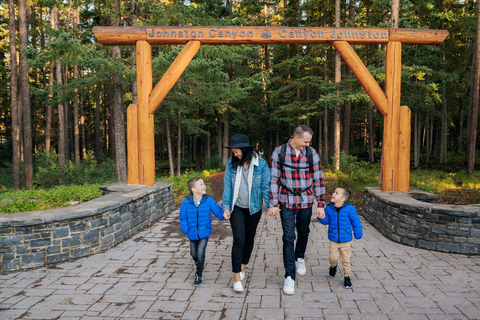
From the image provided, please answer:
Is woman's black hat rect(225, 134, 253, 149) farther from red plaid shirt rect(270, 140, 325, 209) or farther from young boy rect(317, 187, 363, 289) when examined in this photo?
young boy rect(317, 187, 363, 289)

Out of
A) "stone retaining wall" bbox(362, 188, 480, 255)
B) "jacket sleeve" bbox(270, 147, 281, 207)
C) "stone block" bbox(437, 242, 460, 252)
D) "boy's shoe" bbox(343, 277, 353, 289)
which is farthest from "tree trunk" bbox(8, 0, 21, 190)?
"stone block" bbox(437, 242, 460, 252)

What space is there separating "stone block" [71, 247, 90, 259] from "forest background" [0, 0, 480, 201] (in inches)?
260

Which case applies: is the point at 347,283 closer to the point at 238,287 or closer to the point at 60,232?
the point at 238,287

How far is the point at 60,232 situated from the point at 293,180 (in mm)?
3503

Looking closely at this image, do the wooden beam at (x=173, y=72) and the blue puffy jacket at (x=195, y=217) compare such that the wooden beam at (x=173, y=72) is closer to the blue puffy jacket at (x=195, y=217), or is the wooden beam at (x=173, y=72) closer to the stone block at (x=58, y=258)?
the stone block at (x=58, y=258)

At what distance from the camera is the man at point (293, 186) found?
3816mm

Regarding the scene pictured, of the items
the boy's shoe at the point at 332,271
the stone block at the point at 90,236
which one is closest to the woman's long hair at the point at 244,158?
the boy's shoe at the point at 332,271

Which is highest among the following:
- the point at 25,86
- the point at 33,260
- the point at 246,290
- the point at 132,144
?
the point at 25,86

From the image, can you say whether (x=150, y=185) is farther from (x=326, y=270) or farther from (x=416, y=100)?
(x=416, y=100)

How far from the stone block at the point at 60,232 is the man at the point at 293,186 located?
319 cm

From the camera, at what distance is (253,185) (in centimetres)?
380

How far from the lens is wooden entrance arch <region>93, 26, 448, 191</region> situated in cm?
713

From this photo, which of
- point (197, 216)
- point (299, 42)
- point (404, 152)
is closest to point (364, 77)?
point (299, 42)

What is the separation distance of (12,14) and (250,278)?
60.0ft
